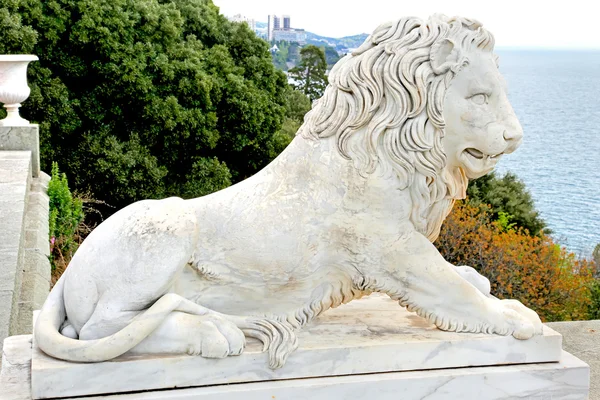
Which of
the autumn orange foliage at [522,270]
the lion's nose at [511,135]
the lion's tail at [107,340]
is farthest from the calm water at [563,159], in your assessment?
the lion's tail at [107,340]

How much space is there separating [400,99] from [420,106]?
9 centimetres

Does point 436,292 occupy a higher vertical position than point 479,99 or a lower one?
lower

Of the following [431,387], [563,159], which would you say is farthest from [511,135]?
[563,159]

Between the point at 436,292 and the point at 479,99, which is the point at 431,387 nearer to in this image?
the point at 436,292

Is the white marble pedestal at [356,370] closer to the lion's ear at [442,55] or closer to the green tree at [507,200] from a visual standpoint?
the lion's ear at [442,55]

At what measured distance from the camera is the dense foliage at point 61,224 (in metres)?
8.35

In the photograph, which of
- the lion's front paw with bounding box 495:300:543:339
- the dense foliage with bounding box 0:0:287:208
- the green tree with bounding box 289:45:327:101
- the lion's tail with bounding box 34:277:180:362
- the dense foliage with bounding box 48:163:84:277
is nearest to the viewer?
the lion's tail with bounding box 34:277:180:362

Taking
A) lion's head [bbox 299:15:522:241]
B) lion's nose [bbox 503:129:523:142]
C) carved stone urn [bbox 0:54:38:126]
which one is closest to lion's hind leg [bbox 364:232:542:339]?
lion's head [bbox 299:15:522:241]

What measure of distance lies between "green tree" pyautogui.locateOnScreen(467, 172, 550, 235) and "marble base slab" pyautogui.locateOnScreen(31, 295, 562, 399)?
30.3ft

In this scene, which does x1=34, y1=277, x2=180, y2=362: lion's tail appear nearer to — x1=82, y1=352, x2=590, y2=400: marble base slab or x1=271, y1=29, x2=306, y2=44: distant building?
x1=82, y1=352, x2=590, y2=400: marble base slab

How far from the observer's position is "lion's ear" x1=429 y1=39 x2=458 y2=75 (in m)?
3.73

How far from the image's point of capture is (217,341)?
3.67 metres

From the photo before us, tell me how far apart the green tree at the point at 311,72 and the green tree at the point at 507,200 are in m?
9.78

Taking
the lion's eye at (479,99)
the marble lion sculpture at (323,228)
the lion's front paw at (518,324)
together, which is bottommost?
the lion's front paw at (518,324)
